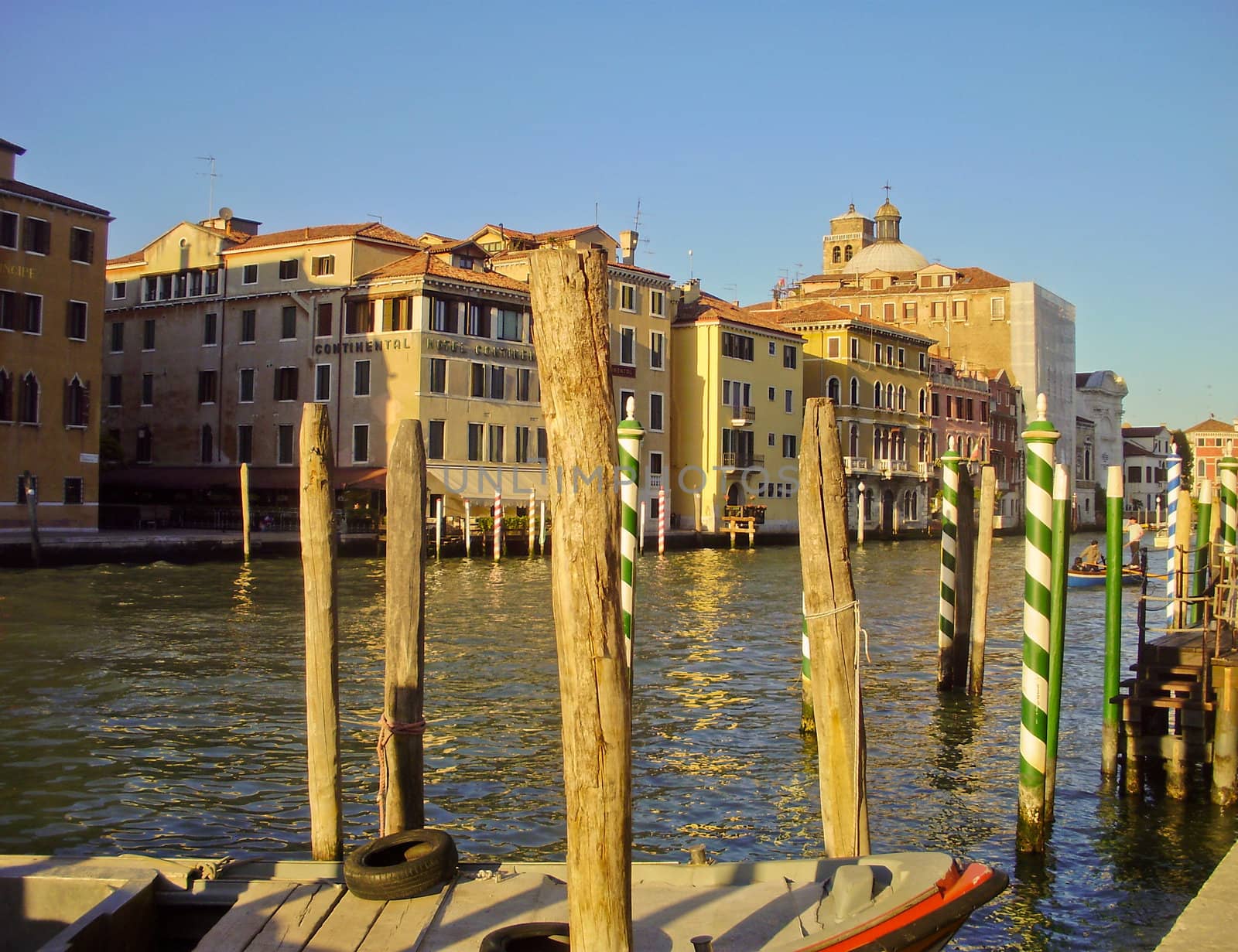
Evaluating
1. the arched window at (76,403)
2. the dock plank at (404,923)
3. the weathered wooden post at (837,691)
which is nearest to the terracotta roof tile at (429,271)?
the arched window at (76,403)

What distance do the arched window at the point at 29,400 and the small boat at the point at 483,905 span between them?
25.1 meters

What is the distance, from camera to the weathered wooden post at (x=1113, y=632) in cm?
800

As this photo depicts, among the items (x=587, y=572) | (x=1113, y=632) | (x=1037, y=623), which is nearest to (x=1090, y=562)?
(x=1113, y=632)

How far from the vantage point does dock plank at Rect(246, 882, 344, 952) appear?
4.49 m

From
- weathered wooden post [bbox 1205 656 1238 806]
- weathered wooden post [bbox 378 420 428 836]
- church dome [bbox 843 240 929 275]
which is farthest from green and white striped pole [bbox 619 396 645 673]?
church dome [bbox 843 240 929 275]

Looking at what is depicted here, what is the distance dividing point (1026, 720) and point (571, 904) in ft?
11.5

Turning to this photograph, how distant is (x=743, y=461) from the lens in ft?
144

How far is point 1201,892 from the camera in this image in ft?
15.4

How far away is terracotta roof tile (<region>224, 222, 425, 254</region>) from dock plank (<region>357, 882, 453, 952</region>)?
31.7 meters

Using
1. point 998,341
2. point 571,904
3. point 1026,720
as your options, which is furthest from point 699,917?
point 998,341

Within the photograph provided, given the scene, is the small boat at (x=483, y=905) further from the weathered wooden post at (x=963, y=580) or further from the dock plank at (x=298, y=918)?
the weathered wooden post at (x=963, y=580)

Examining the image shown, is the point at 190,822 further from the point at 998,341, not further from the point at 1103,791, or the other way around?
the point at 998,341

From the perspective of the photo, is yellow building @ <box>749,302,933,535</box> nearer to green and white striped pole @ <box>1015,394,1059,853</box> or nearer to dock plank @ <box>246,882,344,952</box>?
green and white striped pole @ <box>1015,394,1059,853</box>

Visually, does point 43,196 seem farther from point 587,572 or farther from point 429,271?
point 587,572
